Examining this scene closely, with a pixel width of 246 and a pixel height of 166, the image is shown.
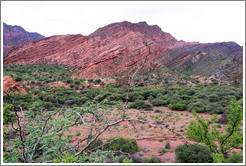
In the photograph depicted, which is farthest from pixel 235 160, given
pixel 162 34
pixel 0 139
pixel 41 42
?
pixel 162 34

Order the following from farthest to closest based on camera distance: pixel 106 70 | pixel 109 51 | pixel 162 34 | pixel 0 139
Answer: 1. pixel 162 34
2. pixel 109 51
3. pixel 106 70
4. pixel 0 139

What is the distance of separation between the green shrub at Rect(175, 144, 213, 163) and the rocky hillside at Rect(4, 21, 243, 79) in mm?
35705

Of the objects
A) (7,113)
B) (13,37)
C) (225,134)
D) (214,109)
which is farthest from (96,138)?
(13,37)

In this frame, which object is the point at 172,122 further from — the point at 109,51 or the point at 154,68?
the point at 109,51

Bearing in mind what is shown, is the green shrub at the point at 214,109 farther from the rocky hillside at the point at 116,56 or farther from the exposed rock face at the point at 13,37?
the exposed rock face at the point at 13,37

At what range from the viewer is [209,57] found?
55.5m

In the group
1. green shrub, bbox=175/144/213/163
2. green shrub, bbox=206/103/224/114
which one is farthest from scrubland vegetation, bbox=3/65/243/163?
green shrub, bbox=206/103/224/114

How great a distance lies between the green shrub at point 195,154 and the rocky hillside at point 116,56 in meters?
35.7

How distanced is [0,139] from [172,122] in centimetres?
1058

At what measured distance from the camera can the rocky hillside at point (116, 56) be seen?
45406 millimetres

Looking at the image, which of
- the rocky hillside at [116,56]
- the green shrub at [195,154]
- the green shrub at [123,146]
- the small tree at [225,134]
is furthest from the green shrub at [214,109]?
the rocky hillside at [116,56]

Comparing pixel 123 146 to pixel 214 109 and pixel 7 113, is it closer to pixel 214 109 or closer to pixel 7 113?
pixel 7 113

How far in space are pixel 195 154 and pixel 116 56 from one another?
46008 millimetres

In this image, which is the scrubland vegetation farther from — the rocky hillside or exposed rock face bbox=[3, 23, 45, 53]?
exposed rock face bbox=[3, 23, 45, 53]
